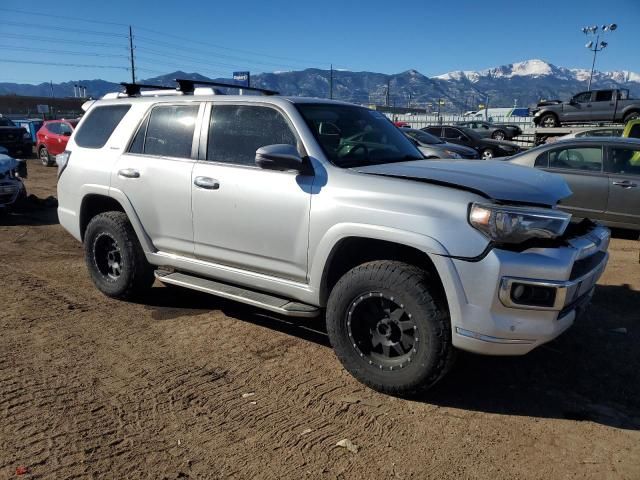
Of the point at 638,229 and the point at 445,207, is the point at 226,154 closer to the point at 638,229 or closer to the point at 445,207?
the point at 445,207

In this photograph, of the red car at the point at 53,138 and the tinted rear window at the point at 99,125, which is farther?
the red car at the point at 53,138


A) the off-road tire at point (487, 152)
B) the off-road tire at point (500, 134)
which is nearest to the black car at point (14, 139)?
the off-road tire at point (487, 152)

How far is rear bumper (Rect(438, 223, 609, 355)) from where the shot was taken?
281 cm

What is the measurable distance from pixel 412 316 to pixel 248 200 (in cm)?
150

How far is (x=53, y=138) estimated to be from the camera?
1852 cm

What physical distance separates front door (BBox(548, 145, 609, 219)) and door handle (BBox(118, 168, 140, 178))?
19.5 feet

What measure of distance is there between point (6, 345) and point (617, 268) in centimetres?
638

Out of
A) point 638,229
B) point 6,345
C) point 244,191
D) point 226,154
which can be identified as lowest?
point 6,345

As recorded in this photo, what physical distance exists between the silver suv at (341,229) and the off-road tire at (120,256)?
2 cm

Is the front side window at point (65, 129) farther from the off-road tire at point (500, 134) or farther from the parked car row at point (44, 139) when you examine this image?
the off-road tire at point (500, 134)

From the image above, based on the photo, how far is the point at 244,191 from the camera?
3.83 m

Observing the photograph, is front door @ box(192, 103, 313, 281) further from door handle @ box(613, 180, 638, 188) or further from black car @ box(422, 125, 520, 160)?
black car @ box(422, 125, 520, 160)

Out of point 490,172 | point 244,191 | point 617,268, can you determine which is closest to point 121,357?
point 244,191

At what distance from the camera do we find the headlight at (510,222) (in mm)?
2857
